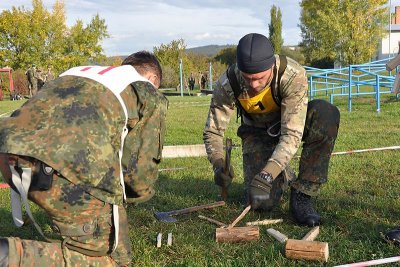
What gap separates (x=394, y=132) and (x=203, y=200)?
172 inches

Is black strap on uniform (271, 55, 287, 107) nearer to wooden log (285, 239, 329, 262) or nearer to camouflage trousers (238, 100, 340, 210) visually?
camouflage trousers (238, 100, 340, 210)

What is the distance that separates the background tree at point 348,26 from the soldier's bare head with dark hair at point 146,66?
90.3 feet

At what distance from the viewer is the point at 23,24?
3406cm

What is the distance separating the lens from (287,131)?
3287 millimetres

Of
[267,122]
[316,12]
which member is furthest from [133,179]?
[316,12]

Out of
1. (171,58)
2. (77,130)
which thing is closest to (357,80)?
(77,130)

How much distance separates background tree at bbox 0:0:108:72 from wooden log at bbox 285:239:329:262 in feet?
115

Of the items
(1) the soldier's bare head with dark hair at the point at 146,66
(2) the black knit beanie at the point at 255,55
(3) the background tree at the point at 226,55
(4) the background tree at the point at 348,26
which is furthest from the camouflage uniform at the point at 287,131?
(3) the background tree at the point at 226,55

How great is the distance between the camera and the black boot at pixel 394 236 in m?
2.86

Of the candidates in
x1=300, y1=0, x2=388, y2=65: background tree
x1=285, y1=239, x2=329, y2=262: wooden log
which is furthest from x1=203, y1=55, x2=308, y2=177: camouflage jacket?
x1=300, y1=0, x2=388, y2=65: background tree

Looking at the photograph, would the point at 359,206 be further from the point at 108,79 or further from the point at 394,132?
the point at 394,132

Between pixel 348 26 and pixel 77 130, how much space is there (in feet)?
97.5

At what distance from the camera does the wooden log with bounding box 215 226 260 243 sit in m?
3.12

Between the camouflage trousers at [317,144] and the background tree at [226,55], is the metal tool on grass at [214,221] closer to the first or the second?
the camouflage trousers at [317,144]
